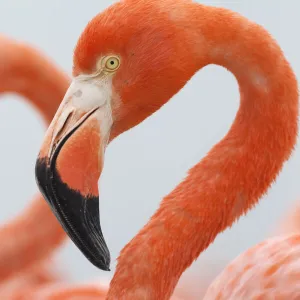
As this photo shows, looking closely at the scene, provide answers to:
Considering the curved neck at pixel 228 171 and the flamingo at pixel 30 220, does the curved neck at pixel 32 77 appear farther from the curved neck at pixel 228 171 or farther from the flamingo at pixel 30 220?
the curved neck at pixel 228 171

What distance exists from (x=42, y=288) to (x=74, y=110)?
1.25m

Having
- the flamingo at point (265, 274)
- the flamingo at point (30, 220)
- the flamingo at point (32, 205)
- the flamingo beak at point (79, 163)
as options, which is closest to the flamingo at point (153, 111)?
the flamingo beak at point (79, 163)

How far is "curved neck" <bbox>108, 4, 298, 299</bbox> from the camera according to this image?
4.49 ft

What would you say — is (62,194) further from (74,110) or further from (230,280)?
(230,280)

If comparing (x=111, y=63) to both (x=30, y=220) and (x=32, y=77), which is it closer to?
(x=32, y=77)

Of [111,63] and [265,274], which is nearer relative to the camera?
[111,63]

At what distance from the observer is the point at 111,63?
1.31m

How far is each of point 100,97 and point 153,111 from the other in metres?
0.12

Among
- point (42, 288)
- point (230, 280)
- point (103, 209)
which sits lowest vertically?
point (230, 280)

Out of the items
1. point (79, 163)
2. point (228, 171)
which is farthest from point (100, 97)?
point (228, 171)

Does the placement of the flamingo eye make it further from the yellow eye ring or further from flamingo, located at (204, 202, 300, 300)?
flamingo, located at (204, 202, 300, 300)

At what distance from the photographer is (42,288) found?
238 centimetres

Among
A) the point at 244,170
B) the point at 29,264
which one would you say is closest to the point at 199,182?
the point at 244,170

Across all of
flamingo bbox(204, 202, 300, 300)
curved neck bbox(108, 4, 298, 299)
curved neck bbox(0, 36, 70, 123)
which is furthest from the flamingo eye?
curved neck bbox(0, 36, 70, 123)
